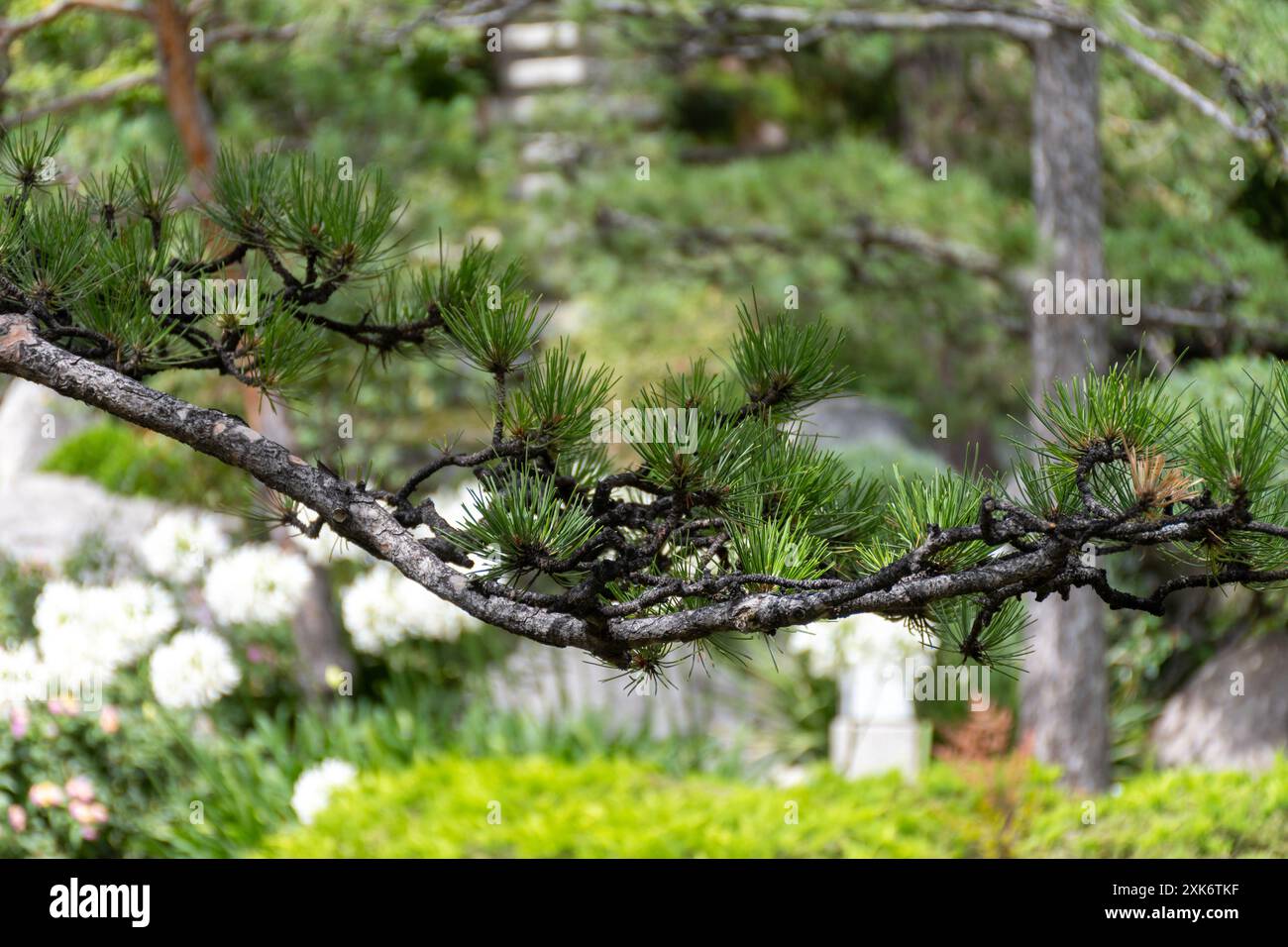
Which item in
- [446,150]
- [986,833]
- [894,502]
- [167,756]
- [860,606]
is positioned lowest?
[986,833]

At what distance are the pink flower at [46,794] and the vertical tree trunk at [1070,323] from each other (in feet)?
12.6

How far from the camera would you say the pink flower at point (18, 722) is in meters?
4.63

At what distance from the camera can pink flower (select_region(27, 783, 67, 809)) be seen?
4.50m

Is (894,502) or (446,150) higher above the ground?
(446,150)

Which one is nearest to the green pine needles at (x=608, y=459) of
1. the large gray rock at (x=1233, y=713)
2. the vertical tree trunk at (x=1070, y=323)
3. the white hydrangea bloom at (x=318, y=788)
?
the white hydrangea bloom at (x=318, y=788)

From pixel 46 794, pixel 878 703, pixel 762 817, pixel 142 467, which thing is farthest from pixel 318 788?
pixel 142 467

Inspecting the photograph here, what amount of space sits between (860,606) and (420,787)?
3.33 m

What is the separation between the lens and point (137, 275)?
2.04 meters

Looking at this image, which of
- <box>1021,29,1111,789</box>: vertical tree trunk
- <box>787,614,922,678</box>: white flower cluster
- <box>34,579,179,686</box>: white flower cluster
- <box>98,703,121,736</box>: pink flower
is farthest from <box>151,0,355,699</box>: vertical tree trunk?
<box>1021,29,1111,789</box>: vertical tree trunk

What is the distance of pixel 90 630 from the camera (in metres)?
4.53

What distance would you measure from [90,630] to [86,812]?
64 centimetres

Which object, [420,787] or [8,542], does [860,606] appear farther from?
[8,542]

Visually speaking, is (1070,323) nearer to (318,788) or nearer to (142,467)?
(318,788)
